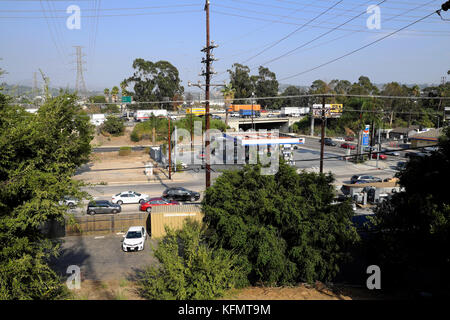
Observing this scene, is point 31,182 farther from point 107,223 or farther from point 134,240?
point 107,223

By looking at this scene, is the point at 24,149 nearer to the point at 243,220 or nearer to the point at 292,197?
the point at 243,220

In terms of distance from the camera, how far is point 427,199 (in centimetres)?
1140

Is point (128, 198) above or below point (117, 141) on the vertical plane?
below

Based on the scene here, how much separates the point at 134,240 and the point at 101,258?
181 cm

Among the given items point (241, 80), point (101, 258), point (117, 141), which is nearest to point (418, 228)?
point (101, 258)

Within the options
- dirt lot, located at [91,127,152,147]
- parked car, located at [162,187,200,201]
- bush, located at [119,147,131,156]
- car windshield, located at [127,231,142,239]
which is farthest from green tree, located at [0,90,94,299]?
dirt lot, located at [91,127,152,147]

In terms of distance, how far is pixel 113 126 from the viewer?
57406mm

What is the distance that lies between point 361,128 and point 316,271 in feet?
115

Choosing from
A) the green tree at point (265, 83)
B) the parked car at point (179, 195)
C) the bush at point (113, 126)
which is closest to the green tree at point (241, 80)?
the green tree at point (265, 83)

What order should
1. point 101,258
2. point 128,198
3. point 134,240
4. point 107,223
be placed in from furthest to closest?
point 128,198 < point 107,223 < point 134,240 < point 101,258
